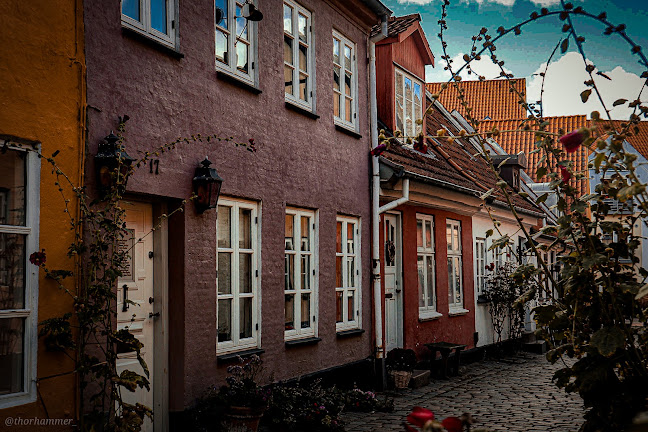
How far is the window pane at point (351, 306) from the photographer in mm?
10703

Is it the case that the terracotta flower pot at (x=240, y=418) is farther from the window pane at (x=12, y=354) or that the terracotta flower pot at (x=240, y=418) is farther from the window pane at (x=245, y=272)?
the window pane at (x=12, y=354)

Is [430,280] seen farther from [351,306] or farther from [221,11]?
[221,11]

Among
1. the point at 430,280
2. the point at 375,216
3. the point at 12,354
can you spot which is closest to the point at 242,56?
the point at 375,216

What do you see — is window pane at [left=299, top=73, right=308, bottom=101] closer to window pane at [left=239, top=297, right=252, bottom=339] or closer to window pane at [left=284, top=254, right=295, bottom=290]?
window pane at [left=284, top=254, right=295, bottom=290]

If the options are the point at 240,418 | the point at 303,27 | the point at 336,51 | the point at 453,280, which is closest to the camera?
the point at 240,418

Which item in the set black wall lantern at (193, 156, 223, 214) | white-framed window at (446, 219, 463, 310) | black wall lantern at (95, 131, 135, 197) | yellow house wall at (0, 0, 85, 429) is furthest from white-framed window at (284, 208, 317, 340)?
white-framed window at (446, 219, 463, 310)

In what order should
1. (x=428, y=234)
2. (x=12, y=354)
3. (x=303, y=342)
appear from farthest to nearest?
(x=428, y=234)
(x=303, y=342)
(x=12, y=354)

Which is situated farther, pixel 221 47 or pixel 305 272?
pixel 305 272

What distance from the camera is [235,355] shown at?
25.4 ft

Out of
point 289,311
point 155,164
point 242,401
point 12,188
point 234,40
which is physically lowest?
point 242,401

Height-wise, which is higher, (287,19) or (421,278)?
(287,19)

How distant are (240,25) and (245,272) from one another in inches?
106

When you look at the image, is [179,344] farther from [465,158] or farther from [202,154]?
[465,158]

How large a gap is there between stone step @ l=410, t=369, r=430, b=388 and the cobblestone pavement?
10cm
